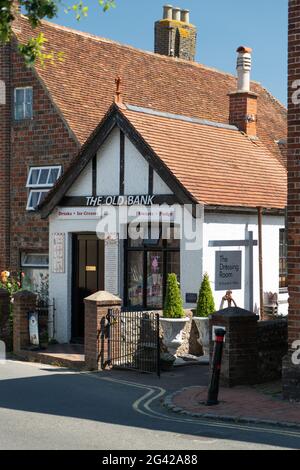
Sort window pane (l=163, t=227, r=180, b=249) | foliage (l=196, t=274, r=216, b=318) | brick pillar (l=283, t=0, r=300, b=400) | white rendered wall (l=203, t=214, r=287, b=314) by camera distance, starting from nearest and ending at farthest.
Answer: brick pillar (l=283, t=0, r=300, b=400)
foliage (l=196, t=274, r=216, b=318)
white rendered wall (l=203, t=214, r=287, b=314)
window pane (l=163, t=227, r=180, b=249)

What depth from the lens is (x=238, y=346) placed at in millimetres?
13719

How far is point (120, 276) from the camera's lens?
19.3 metres

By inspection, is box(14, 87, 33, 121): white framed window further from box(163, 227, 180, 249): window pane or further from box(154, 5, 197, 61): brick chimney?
box(154, 5, 197, 61): brick chimney

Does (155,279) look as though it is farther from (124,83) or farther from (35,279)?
(124,83)

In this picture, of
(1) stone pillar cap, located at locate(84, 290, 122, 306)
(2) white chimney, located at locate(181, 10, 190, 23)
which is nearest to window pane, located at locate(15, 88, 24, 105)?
(1) stone pillar cap, located at locate(84, 290, 122, 306)

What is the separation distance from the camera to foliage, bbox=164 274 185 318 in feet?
55.0

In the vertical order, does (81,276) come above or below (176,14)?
below

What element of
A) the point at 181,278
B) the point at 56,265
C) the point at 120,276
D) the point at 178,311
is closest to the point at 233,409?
the point at 178,311

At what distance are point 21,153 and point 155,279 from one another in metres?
7.07

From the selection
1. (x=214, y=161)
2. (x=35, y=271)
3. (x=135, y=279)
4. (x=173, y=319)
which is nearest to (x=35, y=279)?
(x=35, y=271)

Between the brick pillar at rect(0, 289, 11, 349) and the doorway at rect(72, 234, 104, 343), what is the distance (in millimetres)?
1647

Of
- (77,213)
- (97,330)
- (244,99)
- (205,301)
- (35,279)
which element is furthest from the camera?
(244,99)

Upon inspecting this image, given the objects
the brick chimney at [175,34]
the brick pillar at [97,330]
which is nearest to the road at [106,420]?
the brick pillar at [97,330]

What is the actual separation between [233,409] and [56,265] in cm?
952
